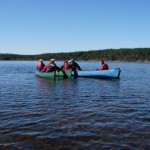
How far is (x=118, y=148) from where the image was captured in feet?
24.9

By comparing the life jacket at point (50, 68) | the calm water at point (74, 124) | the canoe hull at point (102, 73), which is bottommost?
the calm water at point (74, 124)

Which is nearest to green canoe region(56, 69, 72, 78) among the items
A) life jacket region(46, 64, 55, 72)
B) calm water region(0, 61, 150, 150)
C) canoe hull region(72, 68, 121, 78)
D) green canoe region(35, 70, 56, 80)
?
green canoe region(35, 70, 56, 80)

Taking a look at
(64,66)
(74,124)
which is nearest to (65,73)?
(64,66)

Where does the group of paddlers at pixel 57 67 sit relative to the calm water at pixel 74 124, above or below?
above

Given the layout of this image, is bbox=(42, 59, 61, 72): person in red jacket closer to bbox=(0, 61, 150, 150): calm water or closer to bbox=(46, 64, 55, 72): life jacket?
bbox=(46, 64, 55, 72): life jacket

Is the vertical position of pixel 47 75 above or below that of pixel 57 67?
below

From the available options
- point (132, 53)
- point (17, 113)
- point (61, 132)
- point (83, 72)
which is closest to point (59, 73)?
point (83, 72)

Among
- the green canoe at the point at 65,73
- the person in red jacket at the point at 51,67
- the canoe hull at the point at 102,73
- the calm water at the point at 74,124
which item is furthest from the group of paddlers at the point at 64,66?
the calm water at the point at 74,124

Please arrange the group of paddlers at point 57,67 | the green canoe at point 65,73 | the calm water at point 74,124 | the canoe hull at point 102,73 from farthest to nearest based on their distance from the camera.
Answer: the group of paddlers at point 57,67, the canoe hull at point 102,73, the green canoe at point 65,73, the calm water at point 74,124

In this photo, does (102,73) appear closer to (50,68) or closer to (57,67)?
(57,67)

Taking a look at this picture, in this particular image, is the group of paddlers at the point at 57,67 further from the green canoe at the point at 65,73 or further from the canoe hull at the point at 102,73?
the canoe hull at the point at 102,73

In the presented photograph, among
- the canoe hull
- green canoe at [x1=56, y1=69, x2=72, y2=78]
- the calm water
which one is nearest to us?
the calm water

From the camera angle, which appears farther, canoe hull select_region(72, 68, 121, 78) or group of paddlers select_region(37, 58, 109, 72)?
group of paddlers select_region(37, 58, 109, 72)

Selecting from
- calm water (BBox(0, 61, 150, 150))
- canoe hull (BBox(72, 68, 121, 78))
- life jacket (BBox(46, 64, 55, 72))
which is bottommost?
calm water (BBox(0, 61, 150, 150))
